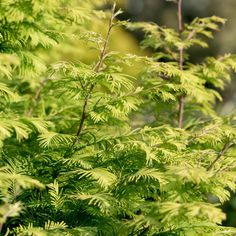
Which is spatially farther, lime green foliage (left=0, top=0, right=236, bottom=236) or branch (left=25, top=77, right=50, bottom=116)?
branch (left=25, top=77, right=50, bottom=116)

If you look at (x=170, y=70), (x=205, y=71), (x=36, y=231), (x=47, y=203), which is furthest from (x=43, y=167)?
(x=205, y=71)

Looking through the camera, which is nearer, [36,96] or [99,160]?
[99,160]

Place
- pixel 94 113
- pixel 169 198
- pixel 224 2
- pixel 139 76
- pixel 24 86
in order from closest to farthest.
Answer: pixel 169 198, pixel 94 113, pixel 139 76, pixel 24 86, pixel 224 2

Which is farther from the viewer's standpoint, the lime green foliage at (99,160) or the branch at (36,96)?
the branch at (36,96)

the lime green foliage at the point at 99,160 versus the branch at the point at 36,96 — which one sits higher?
the branch at the point at 36,96

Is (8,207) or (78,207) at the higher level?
(78,207)

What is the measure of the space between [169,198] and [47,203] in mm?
605

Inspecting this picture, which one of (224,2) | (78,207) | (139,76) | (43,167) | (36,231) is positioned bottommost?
(36,231)

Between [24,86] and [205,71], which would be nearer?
[205,71]

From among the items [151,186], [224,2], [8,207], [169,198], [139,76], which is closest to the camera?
[8,207]

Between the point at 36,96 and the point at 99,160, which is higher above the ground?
the point at 36,96

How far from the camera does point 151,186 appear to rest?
2.32 m

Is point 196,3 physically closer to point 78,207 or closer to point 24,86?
point 24,86

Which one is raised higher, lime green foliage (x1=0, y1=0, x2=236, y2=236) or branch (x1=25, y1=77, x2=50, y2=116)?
branch (x1=25, y1=77, x2=50, y2=116)
